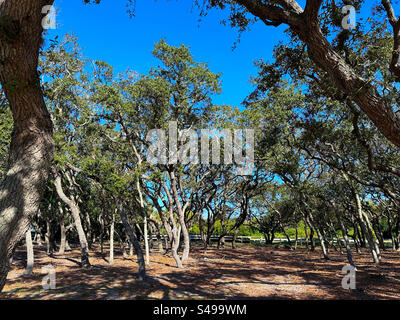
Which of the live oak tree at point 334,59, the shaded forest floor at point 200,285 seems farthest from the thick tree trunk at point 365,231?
the live oak tree at point 334,59

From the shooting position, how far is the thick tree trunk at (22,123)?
2578 millimetres

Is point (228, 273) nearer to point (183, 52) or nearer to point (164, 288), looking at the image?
point (164, 288)

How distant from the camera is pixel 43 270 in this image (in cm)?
1212

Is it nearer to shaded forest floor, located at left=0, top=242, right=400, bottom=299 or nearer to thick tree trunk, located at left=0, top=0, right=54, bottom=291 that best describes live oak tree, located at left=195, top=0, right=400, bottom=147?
thick tree trunk, located at left=0, top=0, right=54, bottom=291

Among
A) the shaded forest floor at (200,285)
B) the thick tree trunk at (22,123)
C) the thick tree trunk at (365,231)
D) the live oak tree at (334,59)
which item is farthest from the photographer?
the thick tree trunk at (365,231)

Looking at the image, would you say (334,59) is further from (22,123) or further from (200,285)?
(200,285)

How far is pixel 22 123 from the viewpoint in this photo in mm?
2840

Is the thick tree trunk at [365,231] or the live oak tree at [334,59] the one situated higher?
the live oak tree at [334,59]

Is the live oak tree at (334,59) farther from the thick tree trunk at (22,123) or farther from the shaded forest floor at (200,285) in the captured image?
the shaded forest floor at (200,285)

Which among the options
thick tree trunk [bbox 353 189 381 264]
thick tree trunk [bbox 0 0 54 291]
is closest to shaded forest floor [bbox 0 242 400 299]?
thick tree trunk [bbox 353 189 381 264]

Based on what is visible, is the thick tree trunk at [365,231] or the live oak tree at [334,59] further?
the thick tree trunk at [365,231]

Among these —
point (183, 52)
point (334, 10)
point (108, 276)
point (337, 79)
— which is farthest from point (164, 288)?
point (183, 52)

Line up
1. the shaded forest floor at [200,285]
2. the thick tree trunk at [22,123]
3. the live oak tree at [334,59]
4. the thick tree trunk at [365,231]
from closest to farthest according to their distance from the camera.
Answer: the thick tree trunk at [22,123]
the live oak tree at [334,59]
the shaded forest floor at [200,285]
the thick tree trunk at [365,231]

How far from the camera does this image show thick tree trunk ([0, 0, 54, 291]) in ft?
8.46
